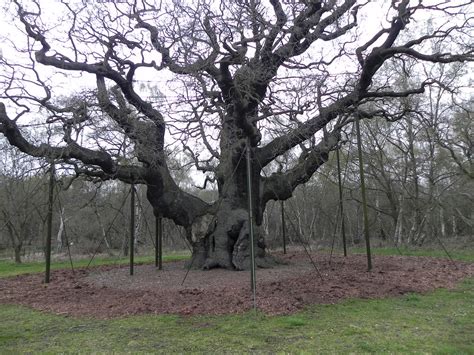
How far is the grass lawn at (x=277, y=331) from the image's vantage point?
5.27m

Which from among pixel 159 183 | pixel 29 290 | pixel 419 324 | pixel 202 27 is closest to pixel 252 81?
pixel 202 27

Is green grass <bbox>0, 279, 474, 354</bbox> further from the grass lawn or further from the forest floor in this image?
the forest floor

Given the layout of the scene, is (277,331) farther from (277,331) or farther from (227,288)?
(227,288)

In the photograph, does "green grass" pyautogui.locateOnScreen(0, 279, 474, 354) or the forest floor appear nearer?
"green grass" pyautogui.locateOnScreen(0, 279, 474, 354)

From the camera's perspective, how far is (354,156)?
24859 mm

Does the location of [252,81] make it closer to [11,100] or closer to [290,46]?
[290,46]

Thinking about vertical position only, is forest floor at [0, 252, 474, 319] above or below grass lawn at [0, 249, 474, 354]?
above

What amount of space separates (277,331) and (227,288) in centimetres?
345

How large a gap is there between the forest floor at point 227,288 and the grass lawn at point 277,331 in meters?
0.46

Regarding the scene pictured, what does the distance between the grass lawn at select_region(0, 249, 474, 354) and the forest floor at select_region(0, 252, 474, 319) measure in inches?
18.1

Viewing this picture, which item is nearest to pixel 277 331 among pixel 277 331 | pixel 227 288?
pixel 277 331

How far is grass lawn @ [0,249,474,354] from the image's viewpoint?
207 inches

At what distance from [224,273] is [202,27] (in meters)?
6.34

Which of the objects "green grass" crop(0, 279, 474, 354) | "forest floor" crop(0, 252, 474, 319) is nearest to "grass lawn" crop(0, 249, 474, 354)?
"green grass" crop(0, 279, 474, 354)
